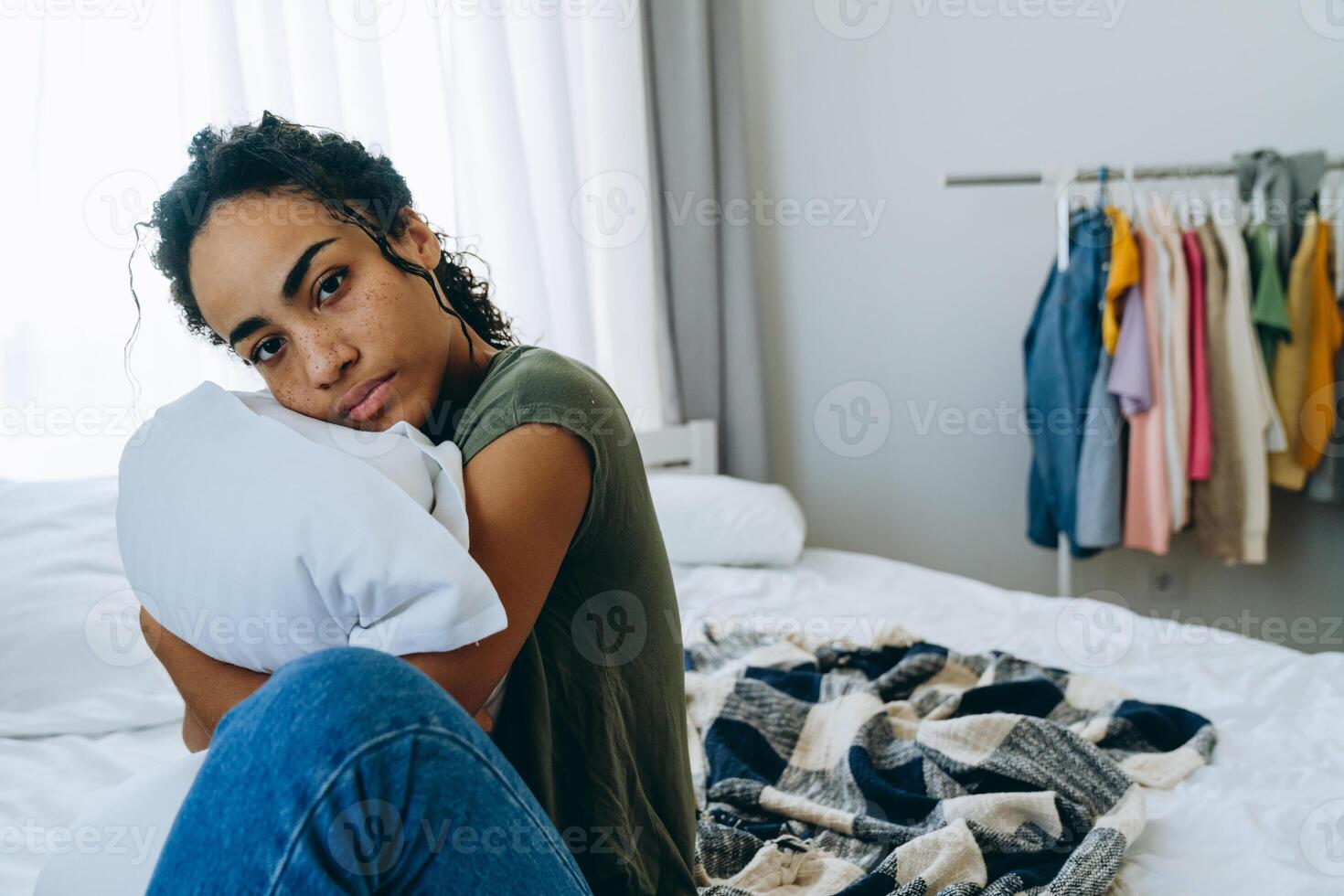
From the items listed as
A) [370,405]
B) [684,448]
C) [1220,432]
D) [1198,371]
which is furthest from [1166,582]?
[370,405]

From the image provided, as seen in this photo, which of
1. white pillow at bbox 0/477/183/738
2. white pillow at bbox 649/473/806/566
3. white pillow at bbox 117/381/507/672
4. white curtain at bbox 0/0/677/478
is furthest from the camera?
white pillow at bbox 649/473/806/566

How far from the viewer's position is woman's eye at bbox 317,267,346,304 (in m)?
0.82

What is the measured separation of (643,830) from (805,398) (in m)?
2.12

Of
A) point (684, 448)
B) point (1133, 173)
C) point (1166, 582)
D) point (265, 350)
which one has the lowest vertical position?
point (1166, 582)

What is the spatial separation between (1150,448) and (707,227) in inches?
43.9

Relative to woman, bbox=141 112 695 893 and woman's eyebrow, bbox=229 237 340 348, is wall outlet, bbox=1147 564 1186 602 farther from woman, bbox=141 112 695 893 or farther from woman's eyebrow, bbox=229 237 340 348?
woman's eyebrow, bbox=229 237 340 348

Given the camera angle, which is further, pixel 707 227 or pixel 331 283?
pixel 707 227

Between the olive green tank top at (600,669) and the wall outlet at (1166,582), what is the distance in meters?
2.19

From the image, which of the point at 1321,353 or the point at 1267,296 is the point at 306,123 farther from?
the point at 1321,353

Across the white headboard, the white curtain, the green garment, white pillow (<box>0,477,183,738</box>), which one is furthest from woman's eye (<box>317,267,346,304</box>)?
the green garment

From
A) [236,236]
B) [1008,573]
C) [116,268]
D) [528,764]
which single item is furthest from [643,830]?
[1008,573]

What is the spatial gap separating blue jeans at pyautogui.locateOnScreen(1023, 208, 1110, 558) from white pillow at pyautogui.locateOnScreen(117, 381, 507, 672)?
5.70ft

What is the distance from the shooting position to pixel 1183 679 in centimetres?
138

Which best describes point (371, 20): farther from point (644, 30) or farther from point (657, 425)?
point (657, 425)
